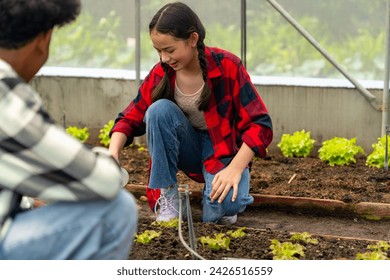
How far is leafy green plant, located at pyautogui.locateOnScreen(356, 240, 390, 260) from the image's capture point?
3.56 m

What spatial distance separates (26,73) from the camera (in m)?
2.54

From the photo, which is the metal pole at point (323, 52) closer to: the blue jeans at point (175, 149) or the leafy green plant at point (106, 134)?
the leafy green plant at point (106, 134)

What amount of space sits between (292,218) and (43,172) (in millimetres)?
2678

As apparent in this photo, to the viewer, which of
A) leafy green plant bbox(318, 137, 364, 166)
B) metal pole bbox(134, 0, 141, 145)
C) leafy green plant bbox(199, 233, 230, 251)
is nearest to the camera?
leafy green plant bbox(199, 233, 230, 251)

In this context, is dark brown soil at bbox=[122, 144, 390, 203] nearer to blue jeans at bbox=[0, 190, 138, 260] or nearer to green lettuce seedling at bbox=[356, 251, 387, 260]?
green lettuce seedling at bbox=[356, 251, 387, 260]

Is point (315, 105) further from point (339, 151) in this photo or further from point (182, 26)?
point (182, 26)

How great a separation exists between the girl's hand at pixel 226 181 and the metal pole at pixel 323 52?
2.09 meters

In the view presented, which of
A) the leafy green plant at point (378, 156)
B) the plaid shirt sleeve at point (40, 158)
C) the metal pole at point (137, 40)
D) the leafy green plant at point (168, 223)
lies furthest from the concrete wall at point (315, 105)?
the plaid shirt sleeve at point (40, 158)

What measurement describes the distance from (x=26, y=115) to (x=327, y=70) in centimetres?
416

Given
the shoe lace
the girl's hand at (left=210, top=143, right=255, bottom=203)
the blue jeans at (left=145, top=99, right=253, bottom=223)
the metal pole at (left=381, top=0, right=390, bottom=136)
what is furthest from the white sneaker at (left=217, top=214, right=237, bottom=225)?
the metal pole at (left=381, top=0, right=390, bottom=136)

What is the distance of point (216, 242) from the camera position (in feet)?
12.5

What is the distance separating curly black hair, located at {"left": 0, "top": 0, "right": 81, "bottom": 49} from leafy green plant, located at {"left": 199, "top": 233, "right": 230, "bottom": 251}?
166 centimetres
